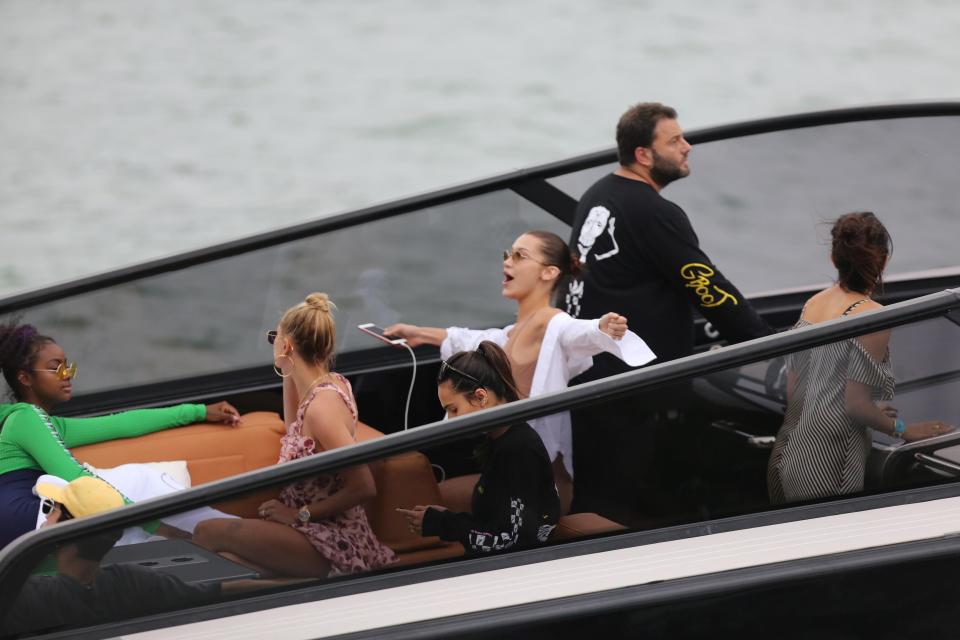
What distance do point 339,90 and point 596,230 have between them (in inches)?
273

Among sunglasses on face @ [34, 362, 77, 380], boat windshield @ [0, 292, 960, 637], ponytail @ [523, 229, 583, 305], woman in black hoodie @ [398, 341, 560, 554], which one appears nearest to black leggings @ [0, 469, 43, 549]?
sunglasses on face @ [34, 362, 77, 380]

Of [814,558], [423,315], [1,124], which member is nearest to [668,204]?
[814,558]

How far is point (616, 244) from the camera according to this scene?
3.34 m

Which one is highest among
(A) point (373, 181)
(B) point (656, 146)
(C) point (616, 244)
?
(A) point (373, 181)

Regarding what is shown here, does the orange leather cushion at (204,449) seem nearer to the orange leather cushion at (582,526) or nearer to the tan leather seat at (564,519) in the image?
the tan leather seat at (564,519)

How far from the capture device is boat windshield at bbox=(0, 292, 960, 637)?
2.39 metres

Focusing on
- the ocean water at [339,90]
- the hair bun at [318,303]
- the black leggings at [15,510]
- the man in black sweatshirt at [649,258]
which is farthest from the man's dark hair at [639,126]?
the ocean water at [339,90]

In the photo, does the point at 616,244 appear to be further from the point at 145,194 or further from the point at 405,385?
the point at 145,194

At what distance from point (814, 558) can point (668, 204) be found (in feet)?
4.00

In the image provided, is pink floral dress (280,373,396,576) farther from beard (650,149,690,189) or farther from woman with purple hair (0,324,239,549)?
beard (650,149,690,189)

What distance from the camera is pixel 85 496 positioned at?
274cm

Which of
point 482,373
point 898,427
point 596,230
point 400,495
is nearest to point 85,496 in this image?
point 400,495

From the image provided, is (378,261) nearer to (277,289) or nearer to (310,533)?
(277,289)

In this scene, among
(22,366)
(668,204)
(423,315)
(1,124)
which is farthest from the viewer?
(1,124)
